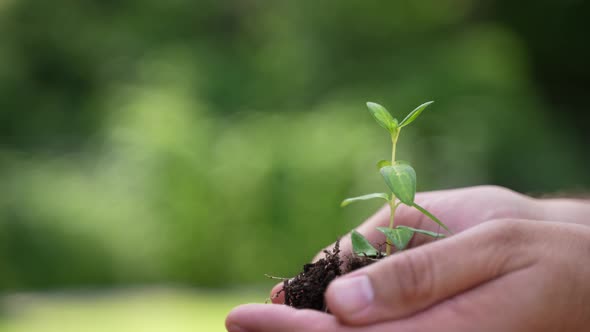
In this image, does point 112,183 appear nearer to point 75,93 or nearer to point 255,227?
point 255,227

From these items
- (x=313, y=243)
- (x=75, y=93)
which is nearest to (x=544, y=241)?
(x=313, y=243)

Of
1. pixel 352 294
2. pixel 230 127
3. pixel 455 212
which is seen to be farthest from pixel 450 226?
pixel 230 127

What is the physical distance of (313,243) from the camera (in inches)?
222

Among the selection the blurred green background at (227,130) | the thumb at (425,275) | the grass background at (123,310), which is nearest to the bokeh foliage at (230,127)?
the blurred green background at (227,130)

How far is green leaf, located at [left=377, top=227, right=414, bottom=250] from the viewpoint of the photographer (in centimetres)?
141

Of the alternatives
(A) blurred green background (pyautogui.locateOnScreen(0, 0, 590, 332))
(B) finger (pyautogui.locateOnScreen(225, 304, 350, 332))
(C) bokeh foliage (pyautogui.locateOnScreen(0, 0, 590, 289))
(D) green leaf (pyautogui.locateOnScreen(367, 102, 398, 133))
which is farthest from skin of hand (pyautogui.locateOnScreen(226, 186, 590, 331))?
(C) bokeh foliage (pyautogui.locateOnScreen(0, 0, 590, 289))

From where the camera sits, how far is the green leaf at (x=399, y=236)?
141 centimetres

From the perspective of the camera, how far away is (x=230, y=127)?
271 inches

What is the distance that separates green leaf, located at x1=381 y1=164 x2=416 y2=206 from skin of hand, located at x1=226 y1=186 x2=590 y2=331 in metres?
0.12

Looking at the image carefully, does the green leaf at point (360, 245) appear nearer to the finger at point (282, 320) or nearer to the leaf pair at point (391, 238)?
the leaf pair at point (391, 238)

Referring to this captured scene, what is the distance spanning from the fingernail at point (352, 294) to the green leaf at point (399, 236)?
8.2 inches

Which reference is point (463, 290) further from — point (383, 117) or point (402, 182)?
point (383, 117)

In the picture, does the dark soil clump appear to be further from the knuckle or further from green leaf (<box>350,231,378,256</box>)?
the knuckle

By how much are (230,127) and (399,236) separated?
18.3 ft
